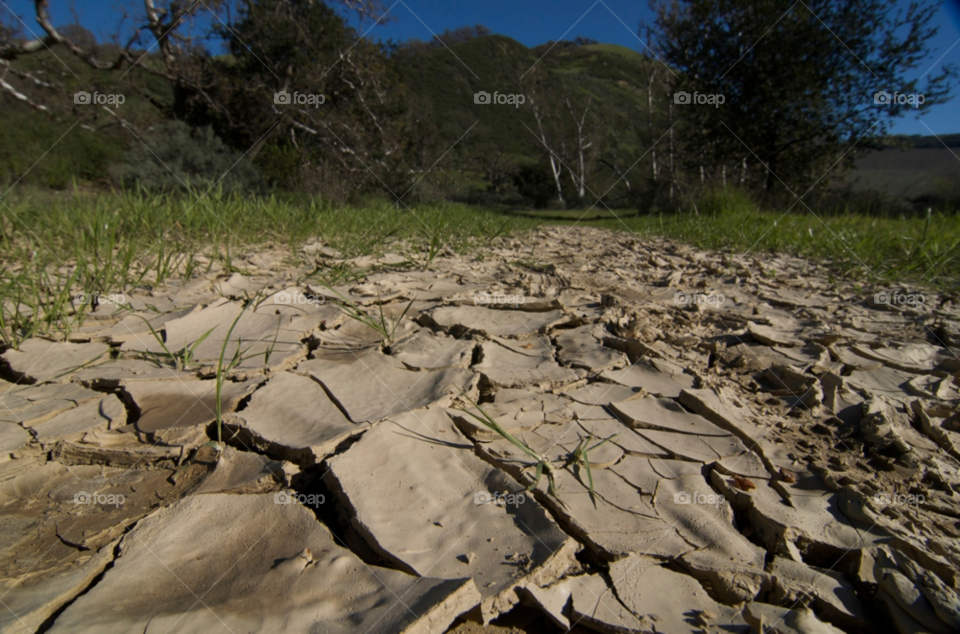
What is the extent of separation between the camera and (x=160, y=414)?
1.40 m

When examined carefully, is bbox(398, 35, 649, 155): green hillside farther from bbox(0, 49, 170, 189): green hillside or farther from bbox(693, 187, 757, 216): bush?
bbox(693, 187, 757, 216): bush

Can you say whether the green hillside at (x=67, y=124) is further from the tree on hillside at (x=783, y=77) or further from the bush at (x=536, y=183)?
the bush at (x=536, y=183)

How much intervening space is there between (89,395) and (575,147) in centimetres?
2368

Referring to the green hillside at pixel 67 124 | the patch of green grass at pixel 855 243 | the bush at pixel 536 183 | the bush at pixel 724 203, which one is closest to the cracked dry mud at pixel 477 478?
the patch of green grass at pixel 855 243

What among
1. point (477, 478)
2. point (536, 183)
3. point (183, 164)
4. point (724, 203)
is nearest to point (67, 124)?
point (183, 164)

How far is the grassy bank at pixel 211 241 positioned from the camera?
2.24m

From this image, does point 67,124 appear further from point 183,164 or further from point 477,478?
point 477,478

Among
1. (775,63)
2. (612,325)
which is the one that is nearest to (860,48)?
(775,63)

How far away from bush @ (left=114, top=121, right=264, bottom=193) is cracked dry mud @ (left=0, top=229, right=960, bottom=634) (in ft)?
18.2

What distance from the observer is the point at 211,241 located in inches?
133

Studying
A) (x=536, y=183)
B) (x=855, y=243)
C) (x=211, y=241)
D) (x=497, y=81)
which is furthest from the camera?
(x=497, y=81)

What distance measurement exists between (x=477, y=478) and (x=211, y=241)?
10.0ft

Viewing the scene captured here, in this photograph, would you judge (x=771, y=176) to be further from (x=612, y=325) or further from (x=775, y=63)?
(x=612, y=325)

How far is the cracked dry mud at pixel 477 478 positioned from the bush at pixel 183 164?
5562 millimetres
